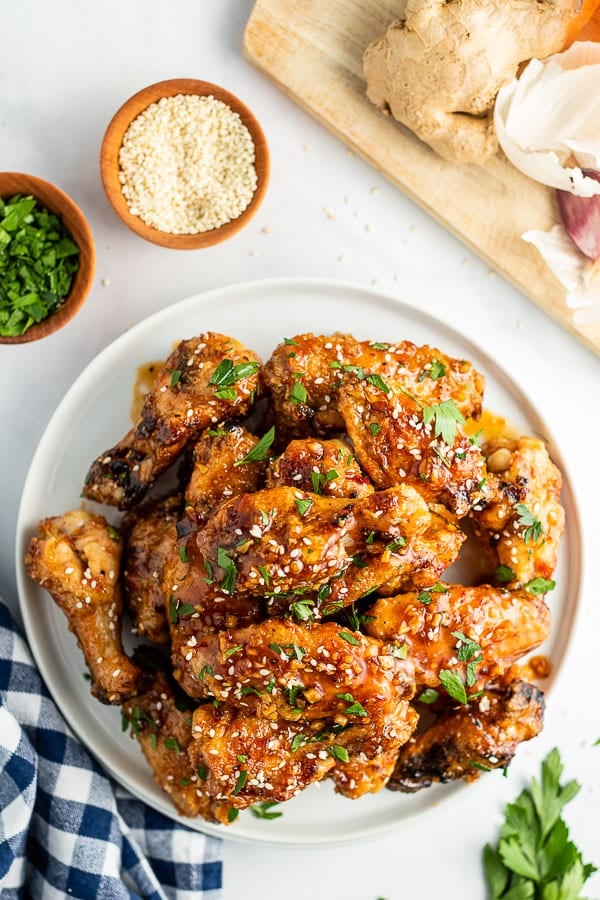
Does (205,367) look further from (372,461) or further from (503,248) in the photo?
(503,248)

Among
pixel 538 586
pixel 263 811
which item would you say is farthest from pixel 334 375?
pixel 263 811

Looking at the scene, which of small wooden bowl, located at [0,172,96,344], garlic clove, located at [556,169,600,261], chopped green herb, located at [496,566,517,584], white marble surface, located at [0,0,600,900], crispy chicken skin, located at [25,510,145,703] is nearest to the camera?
crispy chicken skin, located at [25,510,145,703]

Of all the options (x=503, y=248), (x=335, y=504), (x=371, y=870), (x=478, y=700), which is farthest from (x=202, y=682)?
(x=503, y=248)

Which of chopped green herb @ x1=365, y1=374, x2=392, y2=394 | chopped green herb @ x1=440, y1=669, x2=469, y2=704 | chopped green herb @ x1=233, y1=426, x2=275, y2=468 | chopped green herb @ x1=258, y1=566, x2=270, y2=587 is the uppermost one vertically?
chopped green herb @ x1=365, y1=374, x2=392, y2=394

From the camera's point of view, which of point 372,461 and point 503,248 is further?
point 503,248

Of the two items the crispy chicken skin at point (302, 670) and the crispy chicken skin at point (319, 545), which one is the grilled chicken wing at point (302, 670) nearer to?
the crispy chicken skin at point (302, 670)

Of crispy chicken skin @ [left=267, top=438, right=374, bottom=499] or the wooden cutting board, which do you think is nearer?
crispy chicken skin @ [left=267, top=438, right=374, bottom=499]

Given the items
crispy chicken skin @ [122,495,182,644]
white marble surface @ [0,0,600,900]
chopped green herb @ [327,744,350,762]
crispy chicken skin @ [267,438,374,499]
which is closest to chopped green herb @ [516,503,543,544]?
white marble surface @ [0,0,600,900]

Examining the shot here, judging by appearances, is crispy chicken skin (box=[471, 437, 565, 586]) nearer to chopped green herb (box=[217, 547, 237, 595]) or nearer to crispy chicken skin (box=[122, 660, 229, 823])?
chopped green herb (box=[217, 547, 237, 595])

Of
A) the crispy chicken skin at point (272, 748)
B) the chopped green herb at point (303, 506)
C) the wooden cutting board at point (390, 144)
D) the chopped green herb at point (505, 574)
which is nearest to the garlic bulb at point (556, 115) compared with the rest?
the wooden cutting board at point (390, 144)
